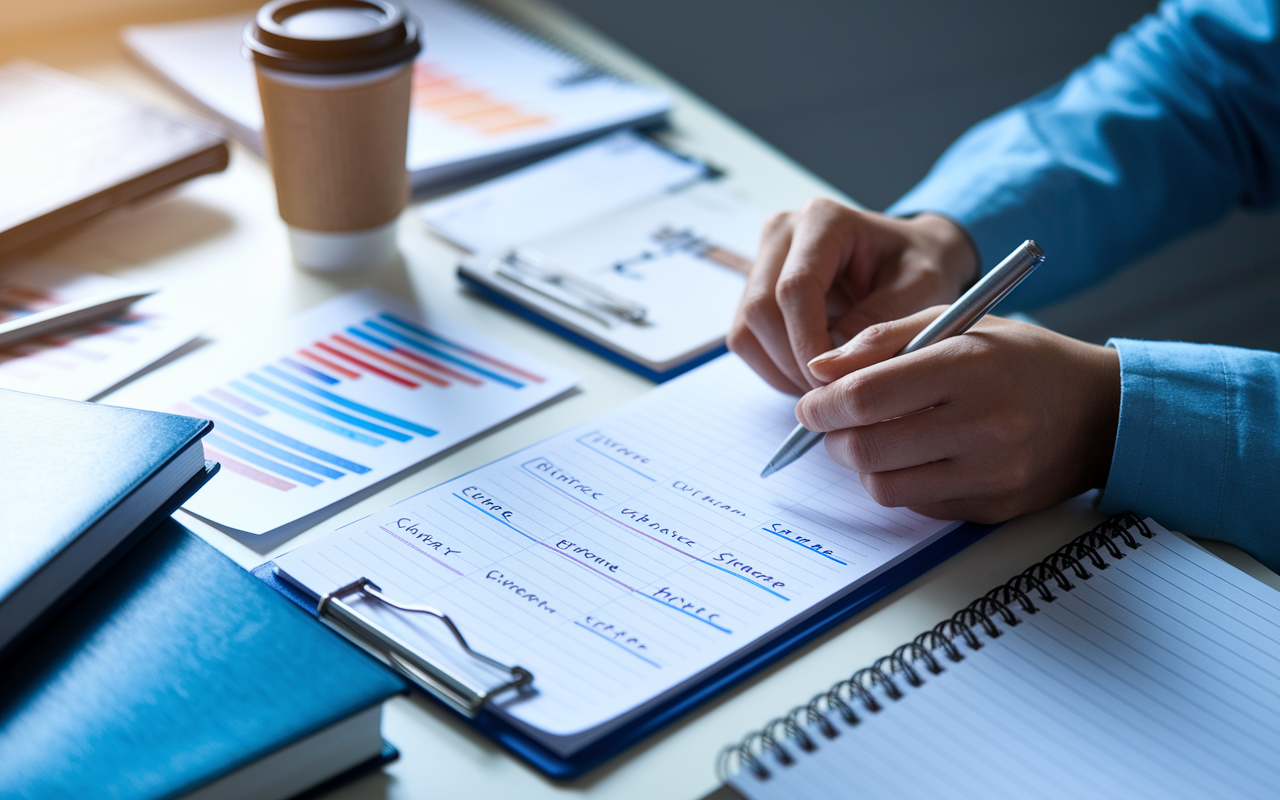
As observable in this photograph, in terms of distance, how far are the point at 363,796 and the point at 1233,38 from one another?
1052mm

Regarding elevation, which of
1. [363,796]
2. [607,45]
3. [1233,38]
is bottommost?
[363,796]

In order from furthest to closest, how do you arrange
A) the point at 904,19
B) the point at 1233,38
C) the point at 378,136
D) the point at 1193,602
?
1. the point at 904,19
2. the point at 1233,38
3. the point at 378,136
4. the point at 1193,602

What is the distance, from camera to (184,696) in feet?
1.45

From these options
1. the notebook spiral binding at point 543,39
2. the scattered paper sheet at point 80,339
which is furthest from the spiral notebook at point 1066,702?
the notebook spiral binding at point 543,39

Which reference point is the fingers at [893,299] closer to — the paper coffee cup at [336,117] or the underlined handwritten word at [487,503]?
the underlined handwritten word at [487,503]

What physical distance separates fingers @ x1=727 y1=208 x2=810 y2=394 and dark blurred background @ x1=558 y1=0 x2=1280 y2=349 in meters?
1.19

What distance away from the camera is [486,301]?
33.9 inches

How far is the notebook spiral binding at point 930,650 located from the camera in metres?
0.47

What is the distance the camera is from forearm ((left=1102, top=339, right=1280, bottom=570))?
616 millimetres

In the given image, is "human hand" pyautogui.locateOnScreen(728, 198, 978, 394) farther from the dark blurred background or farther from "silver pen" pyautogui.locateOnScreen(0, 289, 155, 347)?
the dark blurred background

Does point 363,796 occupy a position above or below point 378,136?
below

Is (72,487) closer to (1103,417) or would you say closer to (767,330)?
(767,330)

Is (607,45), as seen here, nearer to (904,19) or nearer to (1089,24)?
(904,19)

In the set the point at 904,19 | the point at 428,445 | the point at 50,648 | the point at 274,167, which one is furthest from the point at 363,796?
the point at 904,19
